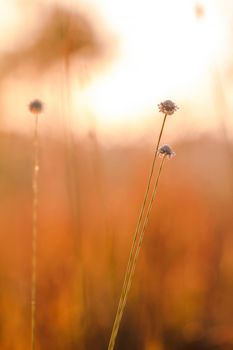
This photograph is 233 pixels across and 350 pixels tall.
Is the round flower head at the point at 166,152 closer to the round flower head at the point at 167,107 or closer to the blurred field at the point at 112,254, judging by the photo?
the round flower head at the point at 167,107

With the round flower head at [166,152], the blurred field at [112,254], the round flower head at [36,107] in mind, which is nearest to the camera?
the round flower head at [166,152]

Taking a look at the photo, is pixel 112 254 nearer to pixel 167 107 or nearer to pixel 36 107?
pixel 36 107

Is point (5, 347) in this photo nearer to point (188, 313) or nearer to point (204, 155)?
point (188, 313)

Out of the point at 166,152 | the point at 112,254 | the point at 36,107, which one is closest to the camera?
the point at 166,152

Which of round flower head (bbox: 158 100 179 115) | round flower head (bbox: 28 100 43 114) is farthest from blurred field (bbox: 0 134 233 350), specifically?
round flower head (bbox: 158 100 179 115)

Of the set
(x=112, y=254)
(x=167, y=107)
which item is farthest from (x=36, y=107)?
(x=112, y=254)

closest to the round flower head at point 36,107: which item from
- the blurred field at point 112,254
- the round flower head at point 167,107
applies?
the round flower head at point 167,107

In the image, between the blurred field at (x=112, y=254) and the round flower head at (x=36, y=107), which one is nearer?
the round flower head at (x=36, y=107)
